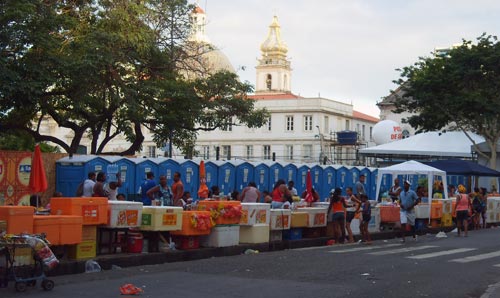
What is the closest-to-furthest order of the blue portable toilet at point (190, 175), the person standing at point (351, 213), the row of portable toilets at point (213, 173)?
1. the person standing at point (351, 213)
2. the row of portable toilets at point (213, 173)
3. the blue portable toilet at point (190, 175)

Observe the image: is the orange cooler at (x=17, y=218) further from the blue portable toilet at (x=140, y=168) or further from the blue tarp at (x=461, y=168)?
the blue tarp at (x=461, y=168)

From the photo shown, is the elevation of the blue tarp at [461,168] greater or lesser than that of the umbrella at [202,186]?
greater

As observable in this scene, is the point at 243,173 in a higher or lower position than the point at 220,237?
higher

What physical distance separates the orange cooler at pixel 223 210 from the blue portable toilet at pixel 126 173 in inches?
339

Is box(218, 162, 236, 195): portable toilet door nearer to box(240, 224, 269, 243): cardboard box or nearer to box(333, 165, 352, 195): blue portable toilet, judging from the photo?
box(333, 165, 352, 195): blue portable toilet

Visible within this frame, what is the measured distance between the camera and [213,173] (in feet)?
107

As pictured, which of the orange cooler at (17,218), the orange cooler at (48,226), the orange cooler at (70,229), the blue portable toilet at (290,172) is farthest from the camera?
the blue portable toilet at (290,172)

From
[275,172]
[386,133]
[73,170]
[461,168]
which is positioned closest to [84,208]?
[73,170]

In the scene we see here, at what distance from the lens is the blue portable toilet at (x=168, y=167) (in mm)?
29328

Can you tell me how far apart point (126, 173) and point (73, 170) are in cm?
220

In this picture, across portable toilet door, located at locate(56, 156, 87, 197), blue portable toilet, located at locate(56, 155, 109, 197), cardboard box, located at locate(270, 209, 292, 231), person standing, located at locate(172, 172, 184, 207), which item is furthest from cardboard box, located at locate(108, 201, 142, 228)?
portable toilet door, located at locate(56, 156, 87, 197)

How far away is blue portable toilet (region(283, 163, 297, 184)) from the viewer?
36812 millimetres

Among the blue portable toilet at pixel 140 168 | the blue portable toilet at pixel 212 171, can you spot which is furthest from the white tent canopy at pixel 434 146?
the blue portable toilet at pixel 140 168

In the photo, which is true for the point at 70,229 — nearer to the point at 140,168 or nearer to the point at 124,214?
the point at 124,214
